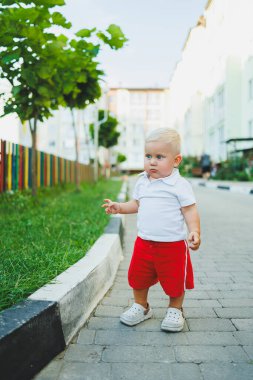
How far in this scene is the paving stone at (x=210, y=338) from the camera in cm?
245

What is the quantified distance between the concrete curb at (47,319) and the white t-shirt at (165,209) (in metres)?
0.53

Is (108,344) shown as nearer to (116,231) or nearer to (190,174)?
(116,231)

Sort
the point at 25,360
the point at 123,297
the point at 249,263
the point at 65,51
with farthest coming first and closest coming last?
the point at 65,51, the point at 249,263, the point at 123,297, the point at 25,360

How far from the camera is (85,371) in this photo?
2090mm

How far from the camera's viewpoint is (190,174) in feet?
114

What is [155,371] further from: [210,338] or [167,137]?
[167,137]

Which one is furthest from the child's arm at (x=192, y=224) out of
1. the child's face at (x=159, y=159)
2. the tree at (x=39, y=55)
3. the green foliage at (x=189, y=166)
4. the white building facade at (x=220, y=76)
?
the green foliage at (x=189, y=166)

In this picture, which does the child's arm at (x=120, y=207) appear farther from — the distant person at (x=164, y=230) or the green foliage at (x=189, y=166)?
the green foliage at (x=189, y=166)

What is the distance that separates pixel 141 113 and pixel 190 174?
45613mm

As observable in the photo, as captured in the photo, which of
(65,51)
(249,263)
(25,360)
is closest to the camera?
(25,360)

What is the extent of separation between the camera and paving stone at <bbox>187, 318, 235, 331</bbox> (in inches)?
106

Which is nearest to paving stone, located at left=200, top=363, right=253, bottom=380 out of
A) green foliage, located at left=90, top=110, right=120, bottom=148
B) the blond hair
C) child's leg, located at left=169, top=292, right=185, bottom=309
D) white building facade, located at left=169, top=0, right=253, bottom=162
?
child's leg, located at left=169, top=292, right=185, bottom=309

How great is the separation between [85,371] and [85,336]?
0.43 m

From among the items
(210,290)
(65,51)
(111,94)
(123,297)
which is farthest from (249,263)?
(111,94)
